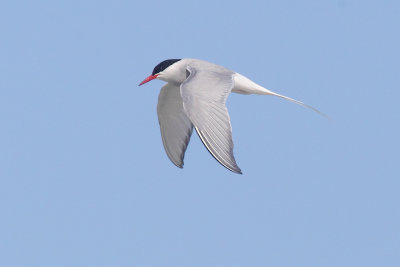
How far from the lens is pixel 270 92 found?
40.6ft

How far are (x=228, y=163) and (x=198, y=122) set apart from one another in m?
0.86

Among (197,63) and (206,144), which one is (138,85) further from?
(206,144)

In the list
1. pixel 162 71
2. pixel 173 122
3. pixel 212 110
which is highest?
pixel 162 71

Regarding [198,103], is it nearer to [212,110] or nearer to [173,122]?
[212,110]

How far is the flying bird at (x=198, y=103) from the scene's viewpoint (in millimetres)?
9641

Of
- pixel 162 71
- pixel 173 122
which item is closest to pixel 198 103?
pixel 162 71

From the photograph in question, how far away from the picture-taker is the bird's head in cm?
1259

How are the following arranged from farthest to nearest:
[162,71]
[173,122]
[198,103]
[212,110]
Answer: [173,122], [162,71], [198,103], [212,110]

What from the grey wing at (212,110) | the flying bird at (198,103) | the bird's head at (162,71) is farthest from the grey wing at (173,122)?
the grey wing at (212,110)

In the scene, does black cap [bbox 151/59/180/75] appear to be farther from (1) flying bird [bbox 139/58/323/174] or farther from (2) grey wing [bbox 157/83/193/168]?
(2) grey wing [bbox 157/83/193/168]

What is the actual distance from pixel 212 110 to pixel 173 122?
3.30 meters

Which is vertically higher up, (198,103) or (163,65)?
(163,65)

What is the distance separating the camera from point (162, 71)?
1264 cm

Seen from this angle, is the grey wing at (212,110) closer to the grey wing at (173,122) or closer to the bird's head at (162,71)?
the bird's head at (162,71)
